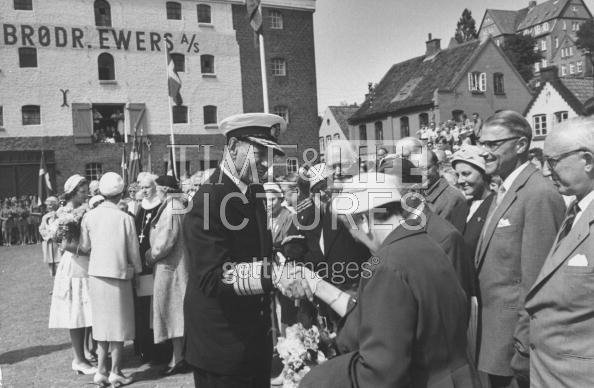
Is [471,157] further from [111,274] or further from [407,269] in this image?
[111,274]

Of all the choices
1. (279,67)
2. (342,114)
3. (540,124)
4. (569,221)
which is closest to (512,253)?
(569,221)

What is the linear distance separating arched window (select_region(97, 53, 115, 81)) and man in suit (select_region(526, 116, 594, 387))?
3045 centimetres

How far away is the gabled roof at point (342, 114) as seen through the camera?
2119 inches

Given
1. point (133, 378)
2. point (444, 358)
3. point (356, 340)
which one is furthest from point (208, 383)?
point (133, 378)

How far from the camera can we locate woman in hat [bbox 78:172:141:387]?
19.7 feet

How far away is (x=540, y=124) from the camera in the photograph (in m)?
39.0

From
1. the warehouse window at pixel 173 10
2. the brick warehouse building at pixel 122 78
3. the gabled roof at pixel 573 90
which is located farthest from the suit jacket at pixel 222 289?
the gabled roof at pixel 573 90

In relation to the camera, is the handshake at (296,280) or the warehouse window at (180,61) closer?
the handshake at (296,280)

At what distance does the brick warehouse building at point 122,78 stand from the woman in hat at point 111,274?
Answer: 23.7m

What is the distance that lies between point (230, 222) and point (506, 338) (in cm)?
197

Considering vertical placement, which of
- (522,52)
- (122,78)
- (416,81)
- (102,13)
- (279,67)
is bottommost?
(122,78)

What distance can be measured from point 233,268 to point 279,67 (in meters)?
32.7

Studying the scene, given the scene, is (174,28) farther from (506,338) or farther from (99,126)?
(506,338)

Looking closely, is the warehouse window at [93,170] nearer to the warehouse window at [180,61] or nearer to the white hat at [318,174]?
the warehouse window at [180,61]
